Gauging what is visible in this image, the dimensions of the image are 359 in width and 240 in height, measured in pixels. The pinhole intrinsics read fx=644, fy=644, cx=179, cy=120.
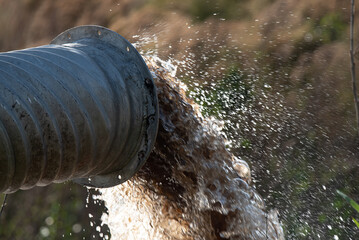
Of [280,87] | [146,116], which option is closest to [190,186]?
[146,116]

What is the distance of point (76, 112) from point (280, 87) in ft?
8.32

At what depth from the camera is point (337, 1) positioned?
4203 mm

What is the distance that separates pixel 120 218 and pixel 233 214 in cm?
62

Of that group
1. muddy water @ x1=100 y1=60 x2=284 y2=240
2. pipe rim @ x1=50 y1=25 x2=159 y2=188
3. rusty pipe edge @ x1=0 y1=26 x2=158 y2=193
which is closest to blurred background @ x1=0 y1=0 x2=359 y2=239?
muddy water @ x1=100 y1=60 x2=284 y2=240

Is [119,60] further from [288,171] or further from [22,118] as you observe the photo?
[288,171]

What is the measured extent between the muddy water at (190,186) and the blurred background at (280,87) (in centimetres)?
145

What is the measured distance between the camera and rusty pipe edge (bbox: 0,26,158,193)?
1.79 meters

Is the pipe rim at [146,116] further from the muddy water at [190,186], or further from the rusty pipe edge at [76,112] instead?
the muddy water at [190,186]

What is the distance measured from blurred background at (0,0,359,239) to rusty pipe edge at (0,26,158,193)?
70.2 inches

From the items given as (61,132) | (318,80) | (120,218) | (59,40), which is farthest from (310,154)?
(61,132)

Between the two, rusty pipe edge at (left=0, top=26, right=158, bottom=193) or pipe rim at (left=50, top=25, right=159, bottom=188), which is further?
pipe rim at (left=50, top=25, right=159, bottom=188)

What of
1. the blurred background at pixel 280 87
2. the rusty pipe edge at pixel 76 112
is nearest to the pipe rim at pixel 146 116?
the rusty pipe edge at pixel 76 112

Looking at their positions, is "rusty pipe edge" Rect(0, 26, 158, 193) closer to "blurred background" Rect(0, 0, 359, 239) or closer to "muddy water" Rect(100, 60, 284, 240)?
"muddy water" Rect(100, 60, 284, 240)

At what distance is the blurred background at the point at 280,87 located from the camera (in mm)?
4102
